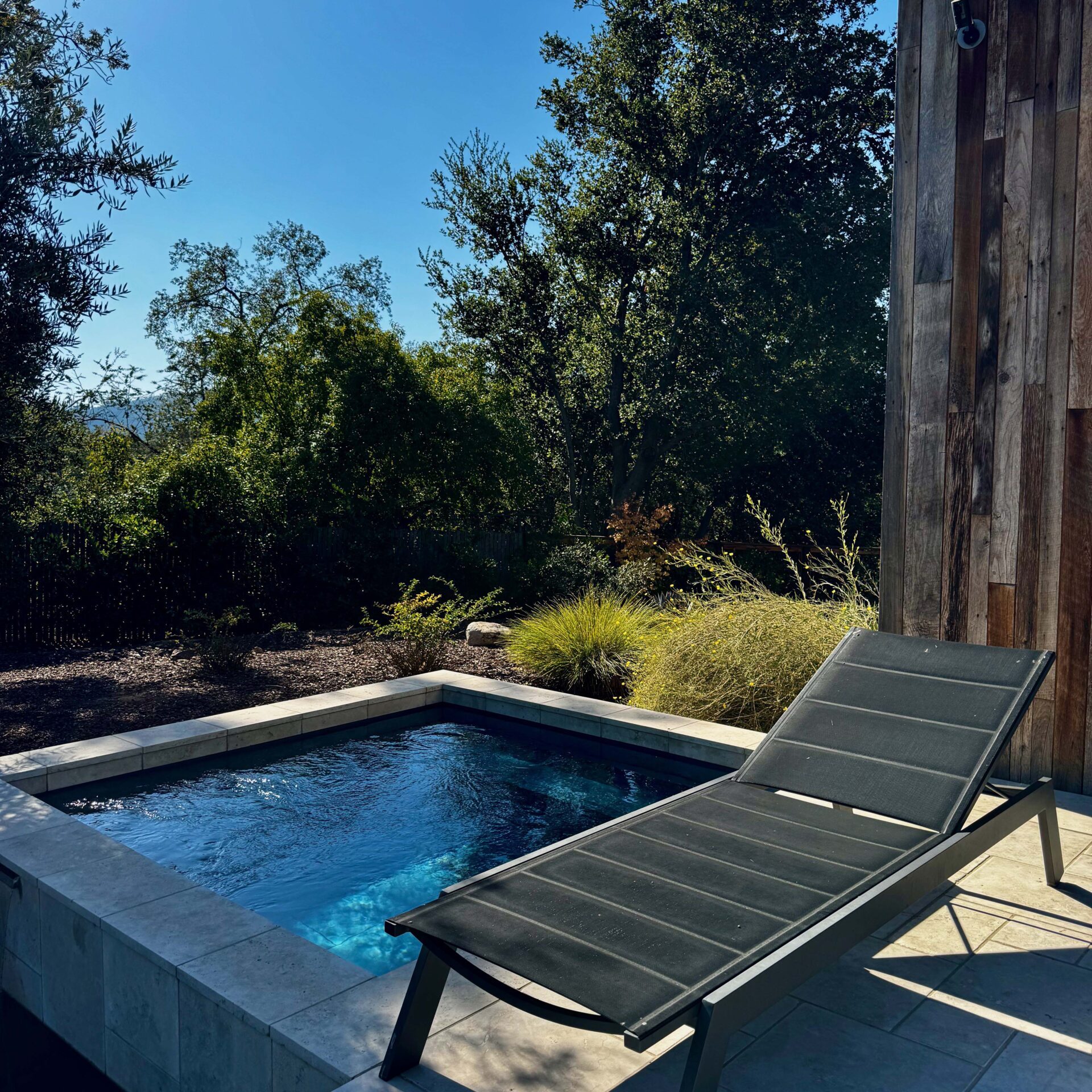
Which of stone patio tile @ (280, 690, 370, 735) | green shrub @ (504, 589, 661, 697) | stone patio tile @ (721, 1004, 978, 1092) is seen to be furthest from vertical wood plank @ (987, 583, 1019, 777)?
stone patio tile @ (280, 690, 370, 735)

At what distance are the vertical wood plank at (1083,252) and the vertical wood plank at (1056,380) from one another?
0.02 metres

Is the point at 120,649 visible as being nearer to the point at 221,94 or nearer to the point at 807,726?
the point at 807,726

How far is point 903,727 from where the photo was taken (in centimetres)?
319

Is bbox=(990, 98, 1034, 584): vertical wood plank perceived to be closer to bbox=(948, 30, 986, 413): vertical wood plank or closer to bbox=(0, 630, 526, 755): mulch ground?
bbox=(948, 30, 986, 413): vertical wood plank

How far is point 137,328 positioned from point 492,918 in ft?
83.9

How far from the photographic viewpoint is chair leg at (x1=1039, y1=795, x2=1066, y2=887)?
3119mm

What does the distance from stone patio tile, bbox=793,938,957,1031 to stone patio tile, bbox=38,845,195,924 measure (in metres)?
2.11

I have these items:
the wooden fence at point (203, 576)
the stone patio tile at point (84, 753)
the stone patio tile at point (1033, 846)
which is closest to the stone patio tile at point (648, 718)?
the stone patio tile at point (1033, 846)

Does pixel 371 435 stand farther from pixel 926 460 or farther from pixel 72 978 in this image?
pixel 72 978

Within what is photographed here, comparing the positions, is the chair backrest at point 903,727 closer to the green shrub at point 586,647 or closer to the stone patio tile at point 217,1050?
the stone patio tile at point 217,1050

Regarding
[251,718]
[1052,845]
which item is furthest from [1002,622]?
[251,718]

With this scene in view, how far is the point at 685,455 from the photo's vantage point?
17828 millimetres

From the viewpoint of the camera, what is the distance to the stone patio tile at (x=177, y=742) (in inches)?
197

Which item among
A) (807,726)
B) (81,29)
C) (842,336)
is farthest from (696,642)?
(842,336)
